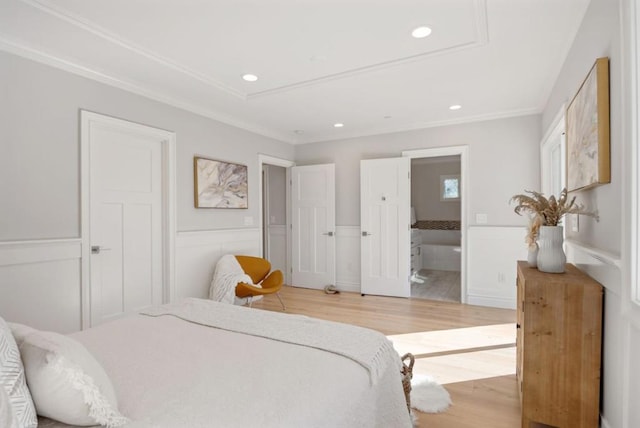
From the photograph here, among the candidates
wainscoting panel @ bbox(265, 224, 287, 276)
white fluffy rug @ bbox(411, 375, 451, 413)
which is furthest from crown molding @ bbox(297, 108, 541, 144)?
white fluffy rug @ bbox(411, 375, 451, 413)

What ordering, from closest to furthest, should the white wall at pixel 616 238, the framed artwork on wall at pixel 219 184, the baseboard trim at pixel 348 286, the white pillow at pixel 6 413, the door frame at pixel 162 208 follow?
the white pillow at pixel 6 413, the white wall at pixel 616 238, the door frame at pixel 162 208, the framed artwork on wall at pixel 219 184, the baseboard trim at pixel 348 286

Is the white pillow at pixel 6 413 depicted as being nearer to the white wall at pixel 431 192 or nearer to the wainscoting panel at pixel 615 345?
the wainscoting panel at pixel 615 345

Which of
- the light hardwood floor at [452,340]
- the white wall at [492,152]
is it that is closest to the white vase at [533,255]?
the light hardwood floor at [452,340]

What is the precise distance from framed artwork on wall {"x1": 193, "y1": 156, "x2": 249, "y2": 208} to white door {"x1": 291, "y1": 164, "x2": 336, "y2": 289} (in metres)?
1.16

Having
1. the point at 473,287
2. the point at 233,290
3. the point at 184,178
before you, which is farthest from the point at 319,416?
the point at 473,287

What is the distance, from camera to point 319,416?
A: 1.08 meters

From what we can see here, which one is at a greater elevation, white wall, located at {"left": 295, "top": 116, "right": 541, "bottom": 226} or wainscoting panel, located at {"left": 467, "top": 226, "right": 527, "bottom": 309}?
white wall, located at {"left": 295, "top": 116, "right": 541, "bottom": 226}

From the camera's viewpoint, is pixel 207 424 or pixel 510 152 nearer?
pixel 207 424

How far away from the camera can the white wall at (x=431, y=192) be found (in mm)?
7422

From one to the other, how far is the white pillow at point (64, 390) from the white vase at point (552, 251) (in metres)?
2.09

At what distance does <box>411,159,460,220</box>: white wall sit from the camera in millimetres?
7422

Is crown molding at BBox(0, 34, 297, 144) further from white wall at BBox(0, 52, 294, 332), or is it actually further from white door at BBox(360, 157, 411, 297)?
white door at BBox(360, 157, 411, 297)

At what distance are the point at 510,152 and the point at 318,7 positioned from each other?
328 cm

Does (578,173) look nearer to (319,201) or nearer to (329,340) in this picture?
(329,340)
